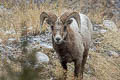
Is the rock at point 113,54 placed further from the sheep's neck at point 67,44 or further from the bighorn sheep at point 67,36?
the sheep's neck at point 67,44

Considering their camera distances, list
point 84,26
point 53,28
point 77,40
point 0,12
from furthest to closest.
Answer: point 0,12 < point 84,26 < point 77,40 < point 53,28

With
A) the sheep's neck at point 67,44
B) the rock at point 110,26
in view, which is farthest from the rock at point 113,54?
the sheep's neck at point 67,44

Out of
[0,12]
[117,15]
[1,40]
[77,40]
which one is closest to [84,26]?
[77,40]

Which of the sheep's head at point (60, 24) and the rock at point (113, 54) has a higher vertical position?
the sheep's head at point (60, 24)

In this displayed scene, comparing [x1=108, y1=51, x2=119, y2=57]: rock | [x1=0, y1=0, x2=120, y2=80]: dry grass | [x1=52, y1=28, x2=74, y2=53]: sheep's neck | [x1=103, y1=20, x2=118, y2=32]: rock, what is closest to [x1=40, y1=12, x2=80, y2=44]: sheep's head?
[x1=52, y1=28, x2=74, y2=53]: sheep's neck

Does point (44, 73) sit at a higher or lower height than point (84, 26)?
lower

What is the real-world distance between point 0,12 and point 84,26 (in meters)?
3.58

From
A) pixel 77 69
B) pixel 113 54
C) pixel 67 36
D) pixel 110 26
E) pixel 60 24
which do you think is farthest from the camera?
pixel 110 26

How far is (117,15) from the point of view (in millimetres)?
12008

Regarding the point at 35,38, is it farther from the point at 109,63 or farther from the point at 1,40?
the point at 109,63

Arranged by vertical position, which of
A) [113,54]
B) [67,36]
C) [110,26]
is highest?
[67,36]

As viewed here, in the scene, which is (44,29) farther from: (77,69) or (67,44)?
(67,44)

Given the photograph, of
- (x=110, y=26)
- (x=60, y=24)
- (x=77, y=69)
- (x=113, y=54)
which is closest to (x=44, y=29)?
(x=113, y=54)

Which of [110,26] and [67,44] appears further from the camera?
[110,26]
